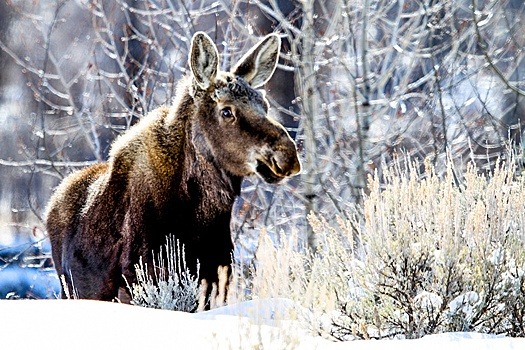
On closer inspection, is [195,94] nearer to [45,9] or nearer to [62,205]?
[62,205]

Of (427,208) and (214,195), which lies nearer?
(427,208)

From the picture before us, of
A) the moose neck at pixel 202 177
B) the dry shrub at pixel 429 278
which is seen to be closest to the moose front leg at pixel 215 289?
the moose neck at pixel 202 177

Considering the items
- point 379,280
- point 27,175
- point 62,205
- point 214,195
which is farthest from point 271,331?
point 27,175

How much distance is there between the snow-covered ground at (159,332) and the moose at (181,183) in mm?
1730

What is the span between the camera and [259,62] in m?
8.94

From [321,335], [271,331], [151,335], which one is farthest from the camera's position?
[321,335]

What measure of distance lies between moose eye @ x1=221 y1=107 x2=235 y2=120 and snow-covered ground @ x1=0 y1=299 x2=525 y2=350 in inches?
87.5

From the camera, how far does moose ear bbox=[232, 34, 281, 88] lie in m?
8.84

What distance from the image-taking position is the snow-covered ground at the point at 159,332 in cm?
529

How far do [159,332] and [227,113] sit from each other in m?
2.93

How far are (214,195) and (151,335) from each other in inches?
113

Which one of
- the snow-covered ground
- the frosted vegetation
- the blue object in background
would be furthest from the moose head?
the blue object in background

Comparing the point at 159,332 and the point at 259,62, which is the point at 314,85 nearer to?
the point at 259,62

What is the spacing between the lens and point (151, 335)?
219 inches
